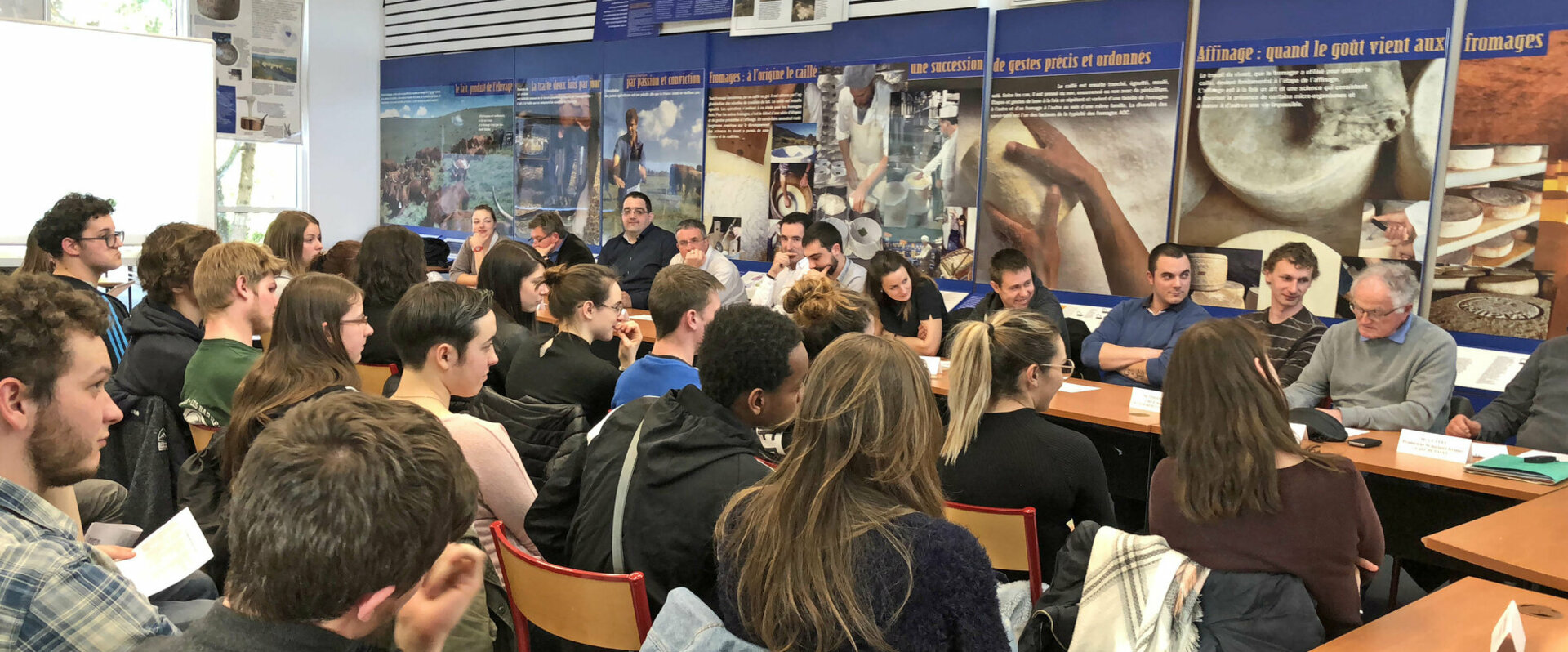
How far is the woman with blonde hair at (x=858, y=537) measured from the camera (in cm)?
152

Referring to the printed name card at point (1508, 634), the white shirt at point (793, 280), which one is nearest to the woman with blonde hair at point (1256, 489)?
the printed name card at point (1508, 634)

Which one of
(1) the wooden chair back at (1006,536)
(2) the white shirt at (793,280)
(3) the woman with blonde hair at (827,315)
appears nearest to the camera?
(1) the wooden chair back at (1006,536)

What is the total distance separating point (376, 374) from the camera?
169 inches

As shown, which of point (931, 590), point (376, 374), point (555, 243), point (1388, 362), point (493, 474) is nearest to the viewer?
point (931, 590)

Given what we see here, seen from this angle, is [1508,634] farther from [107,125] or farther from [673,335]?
[107,125]

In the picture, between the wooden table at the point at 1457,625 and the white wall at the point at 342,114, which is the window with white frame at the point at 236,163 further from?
the wooden table at the point at 1457,625

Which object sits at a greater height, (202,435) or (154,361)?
(154,361)

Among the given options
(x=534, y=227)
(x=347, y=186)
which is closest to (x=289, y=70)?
→ (x=347, y=186)

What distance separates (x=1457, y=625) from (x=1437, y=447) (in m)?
1.71

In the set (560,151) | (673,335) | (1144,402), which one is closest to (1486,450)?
(1144,402)

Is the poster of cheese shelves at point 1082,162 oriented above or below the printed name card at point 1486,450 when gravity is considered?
above

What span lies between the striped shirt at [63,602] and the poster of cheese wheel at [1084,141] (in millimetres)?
5515

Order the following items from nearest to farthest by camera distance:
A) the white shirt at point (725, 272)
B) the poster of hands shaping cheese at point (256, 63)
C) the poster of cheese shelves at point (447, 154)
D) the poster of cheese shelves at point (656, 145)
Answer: the white shirt at point (725, 272) → the poster of cheese shelves at point (656, 145) → the poster of cheese shelves at point (447, 154) → the poster of hands shaping cheese at point (256, 63)

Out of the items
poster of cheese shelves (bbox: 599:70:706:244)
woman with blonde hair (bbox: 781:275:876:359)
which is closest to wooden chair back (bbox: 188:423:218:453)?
woman with blonde hair (bbox: 781:275:876:359)
